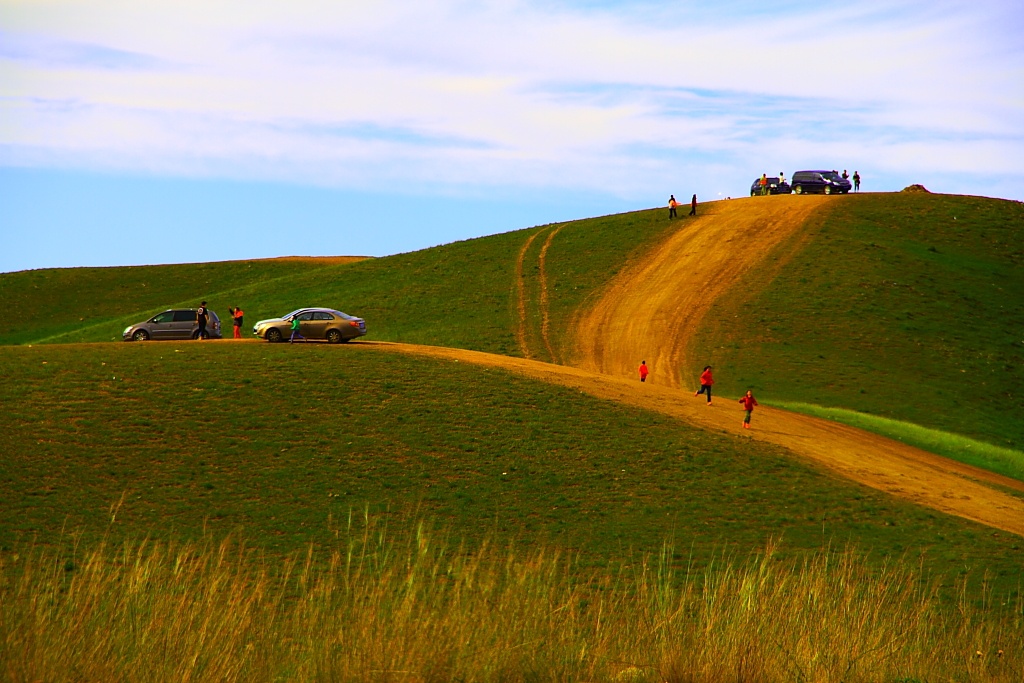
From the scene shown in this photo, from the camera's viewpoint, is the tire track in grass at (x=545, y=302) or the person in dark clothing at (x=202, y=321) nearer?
the person in dark clothing at (x=202, y=321)

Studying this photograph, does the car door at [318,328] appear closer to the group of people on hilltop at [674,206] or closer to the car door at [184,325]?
the car door at [184,325]

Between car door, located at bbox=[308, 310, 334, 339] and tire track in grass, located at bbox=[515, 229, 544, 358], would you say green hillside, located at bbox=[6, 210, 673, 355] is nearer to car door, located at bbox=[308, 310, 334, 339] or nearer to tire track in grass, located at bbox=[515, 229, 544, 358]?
tire track in grass, located at bbox=[515, 229, 544, 358]

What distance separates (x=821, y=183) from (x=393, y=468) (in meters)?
66.2

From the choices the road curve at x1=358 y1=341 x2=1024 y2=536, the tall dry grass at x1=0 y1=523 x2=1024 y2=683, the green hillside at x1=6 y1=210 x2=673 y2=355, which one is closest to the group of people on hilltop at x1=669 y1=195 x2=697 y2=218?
the green hillside at x1=6 y1=210 x2=673 y2=355

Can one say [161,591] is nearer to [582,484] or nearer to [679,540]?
[679,540]

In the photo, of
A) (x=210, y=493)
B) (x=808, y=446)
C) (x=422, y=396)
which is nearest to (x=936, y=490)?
(x=808, y=446)

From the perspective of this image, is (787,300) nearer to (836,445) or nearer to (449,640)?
(836,445)

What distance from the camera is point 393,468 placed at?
30859 millimetres

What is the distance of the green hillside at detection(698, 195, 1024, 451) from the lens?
1951 inches

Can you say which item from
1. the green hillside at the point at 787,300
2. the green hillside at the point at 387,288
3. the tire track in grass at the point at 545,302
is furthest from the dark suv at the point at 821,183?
the tire track in grass at the point at 545,302

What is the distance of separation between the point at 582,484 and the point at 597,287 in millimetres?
37317

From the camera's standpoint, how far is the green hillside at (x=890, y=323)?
49562 mm

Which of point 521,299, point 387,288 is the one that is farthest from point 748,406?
point 387,288

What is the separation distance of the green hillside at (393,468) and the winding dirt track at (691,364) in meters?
2.26
